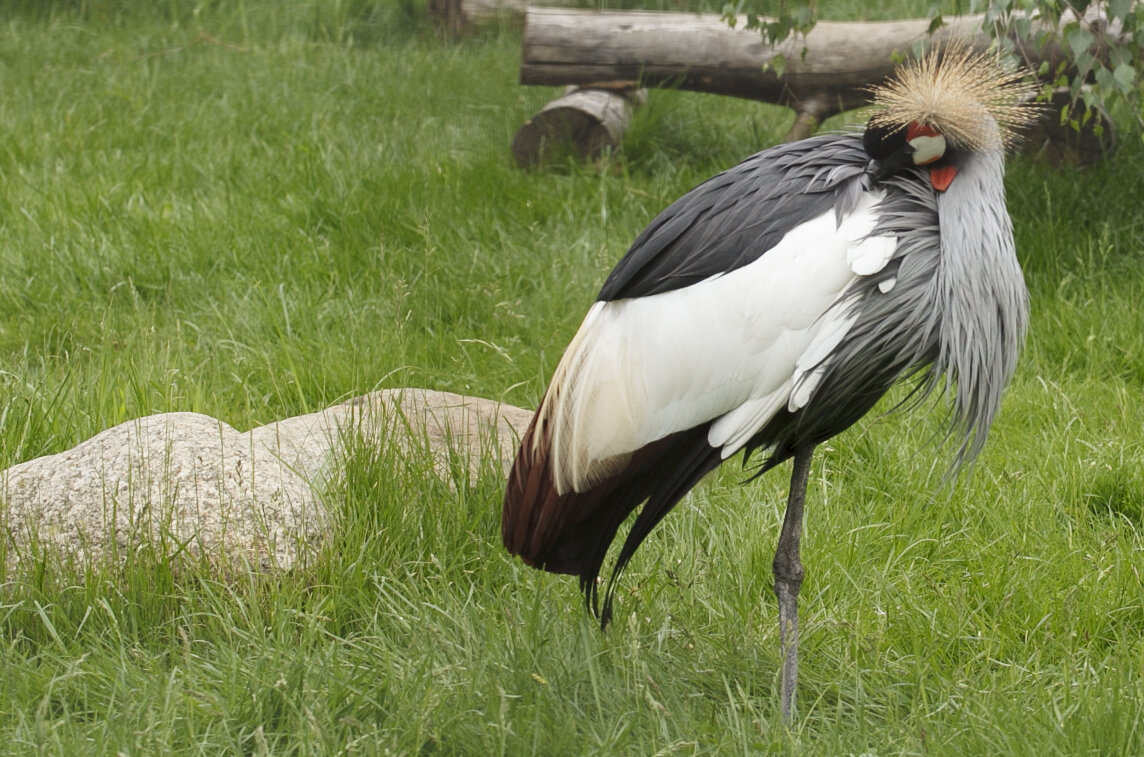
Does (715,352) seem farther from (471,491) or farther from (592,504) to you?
(471,491)

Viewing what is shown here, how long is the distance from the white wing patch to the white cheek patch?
0.11 meters

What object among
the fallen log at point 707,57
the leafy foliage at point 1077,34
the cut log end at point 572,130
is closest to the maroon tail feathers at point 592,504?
the leafy foliage at point 1077,34

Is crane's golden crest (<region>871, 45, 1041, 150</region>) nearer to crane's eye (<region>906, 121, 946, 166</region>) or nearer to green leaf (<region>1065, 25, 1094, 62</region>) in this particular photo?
crane's eye (<region>906, 121, 946, 166</region>)

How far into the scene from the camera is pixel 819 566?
110 inches

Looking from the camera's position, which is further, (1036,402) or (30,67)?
(30,67)

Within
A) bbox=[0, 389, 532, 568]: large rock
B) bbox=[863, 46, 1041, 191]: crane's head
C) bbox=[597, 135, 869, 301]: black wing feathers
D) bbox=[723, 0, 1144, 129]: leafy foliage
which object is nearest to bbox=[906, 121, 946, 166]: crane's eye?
bbox=[863, 46, 1041, 191]: crane's head

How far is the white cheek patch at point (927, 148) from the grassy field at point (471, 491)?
3.14ft

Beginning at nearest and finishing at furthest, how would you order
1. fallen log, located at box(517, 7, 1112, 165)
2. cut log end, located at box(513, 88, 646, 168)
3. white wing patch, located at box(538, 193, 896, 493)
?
white wing patch, located at box(538, 193, 896, 493) < fallen log, located at box(517, 7, 1112, 165) < cut log end, located at box(513, 88, 646, 168)

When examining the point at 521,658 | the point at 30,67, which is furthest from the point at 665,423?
the point at 30,67

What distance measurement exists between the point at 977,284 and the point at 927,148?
246mm

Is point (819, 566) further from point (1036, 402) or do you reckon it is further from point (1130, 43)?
point (1130, 43)

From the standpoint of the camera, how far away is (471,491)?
2.79m

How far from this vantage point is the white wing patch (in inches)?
79.7

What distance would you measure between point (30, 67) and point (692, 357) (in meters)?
5.14
